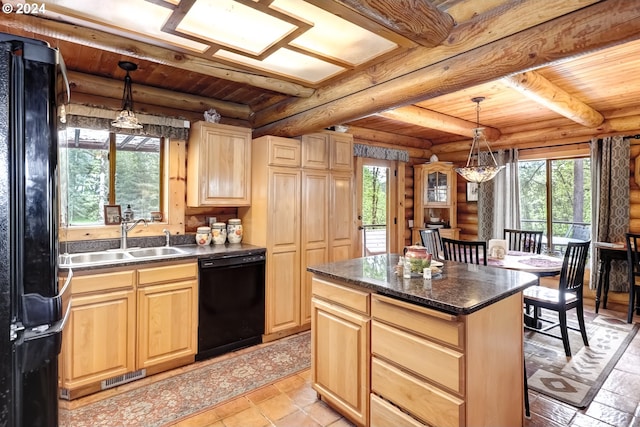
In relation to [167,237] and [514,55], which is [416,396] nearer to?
[514,55]

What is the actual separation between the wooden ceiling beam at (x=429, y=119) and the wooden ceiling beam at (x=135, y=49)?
4.30 ft

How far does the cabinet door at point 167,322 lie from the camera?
2619 millimetres

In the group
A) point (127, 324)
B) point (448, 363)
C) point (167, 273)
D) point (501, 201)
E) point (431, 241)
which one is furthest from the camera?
point (501, 201)

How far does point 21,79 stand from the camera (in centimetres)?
88

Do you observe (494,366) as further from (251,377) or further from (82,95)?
(82,95)

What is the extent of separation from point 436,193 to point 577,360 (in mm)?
3173

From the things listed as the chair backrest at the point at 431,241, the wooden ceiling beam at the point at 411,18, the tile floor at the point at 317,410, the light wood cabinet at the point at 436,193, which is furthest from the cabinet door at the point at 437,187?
the wooden ceiling beam at the point at 411,18

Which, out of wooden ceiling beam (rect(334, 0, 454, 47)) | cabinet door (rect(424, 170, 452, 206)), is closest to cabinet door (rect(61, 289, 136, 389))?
wooden ceiling beam (rect(334, 0, 454, 47))

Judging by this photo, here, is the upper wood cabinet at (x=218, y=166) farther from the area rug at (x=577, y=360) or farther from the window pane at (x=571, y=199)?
the window pane at (x=571, y=199)

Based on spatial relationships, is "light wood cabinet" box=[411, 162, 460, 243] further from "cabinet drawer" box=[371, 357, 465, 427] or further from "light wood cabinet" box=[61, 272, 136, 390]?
"light wood cabinet" box=[61, 272, 136, 390]

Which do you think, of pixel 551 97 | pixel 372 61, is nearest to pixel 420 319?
pixel 372 61

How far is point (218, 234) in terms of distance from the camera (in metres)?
3.49

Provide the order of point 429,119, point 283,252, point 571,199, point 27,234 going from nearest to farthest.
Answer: point 27,234 < point 283,252 < point 429,119 < point 571,199

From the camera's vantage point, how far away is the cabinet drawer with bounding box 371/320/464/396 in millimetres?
1497
